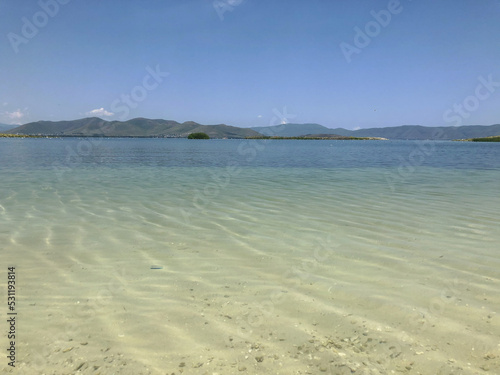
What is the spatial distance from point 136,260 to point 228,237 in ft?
7.31

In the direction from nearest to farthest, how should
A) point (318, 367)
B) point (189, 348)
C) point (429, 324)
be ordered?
point (318, 367), point (189, 348), point (429, 324)

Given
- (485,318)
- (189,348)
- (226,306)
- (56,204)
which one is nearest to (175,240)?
(226,306)

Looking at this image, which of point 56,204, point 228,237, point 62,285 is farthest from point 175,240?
point 56,204

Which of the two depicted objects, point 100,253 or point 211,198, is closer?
point 100,253

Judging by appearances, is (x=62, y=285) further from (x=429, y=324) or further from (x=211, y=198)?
(x=211, y=198)

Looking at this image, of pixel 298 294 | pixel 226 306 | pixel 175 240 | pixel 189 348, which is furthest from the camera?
pixel 175 240

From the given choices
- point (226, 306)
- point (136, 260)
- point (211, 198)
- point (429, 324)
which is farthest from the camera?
point (211, 198)

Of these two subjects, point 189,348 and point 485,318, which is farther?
point 485,318

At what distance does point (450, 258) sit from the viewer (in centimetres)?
602

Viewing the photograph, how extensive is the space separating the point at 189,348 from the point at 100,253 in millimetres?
3751

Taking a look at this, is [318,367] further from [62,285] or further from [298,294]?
[62,285]

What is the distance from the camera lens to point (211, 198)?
1249 centimetres

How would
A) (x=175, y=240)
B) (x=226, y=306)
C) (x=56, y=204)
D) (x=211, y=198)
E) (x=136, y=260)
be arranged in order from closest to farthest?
(x=226, y=306), (x=136, y=260), (x=175, y=240), (x=56, y=204), (x=211, y=198)

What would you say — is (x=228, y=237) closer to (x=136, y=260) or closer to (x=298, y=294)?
(x=136, y=260)
